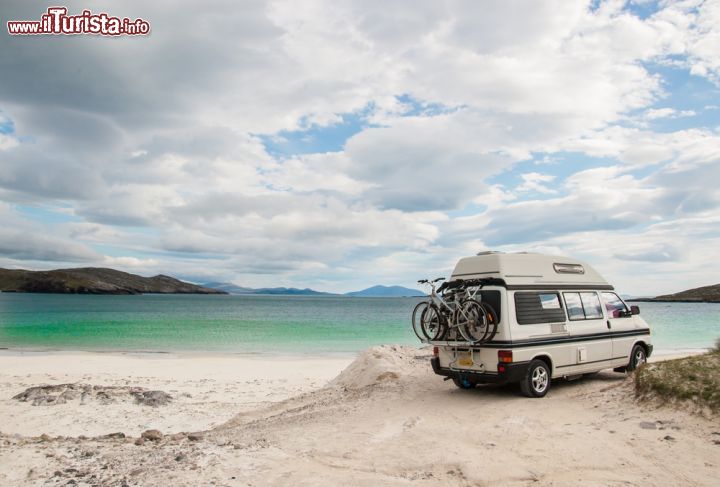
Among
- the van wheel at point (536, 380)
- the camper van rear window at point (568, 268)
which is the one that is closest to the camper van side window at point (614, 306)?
the camper van rear window at point (568, 268)

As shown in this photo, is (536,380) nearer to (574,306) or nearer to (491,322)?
(491,322)

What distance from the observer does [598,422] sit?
25.0 ft

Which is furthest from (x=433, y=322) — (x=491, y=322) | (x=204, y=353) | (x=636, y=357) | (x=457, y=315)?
(x=204, y=353)

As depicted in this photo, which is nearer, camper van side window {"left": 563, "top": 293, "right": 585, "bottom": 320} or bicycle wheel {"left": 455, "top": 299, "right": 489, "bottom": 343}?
bicycle wheel {"left": 455, "top": 299, "right": 489, "bottom": 343}

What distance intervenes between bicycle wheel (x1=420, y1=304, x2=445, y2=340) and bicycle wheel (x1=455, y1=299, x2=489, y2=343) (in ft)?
1.28

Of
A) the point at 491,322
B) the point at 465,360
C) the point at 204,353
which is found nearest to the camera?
the point at 491,322

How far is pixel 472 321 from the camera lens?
9.31 meters

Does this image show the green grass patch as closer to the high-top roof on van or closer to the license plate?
the high-top roof on van

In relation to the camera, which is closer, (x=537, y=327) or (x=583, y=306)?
(x=537, y=327)

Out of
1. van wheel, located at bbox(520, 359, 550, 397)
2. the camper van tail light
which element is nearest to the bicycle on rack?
the camper van tail light

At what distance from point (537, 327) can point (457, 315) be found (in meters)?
1.64

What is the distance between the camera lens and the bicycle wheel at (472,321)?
30.4ft

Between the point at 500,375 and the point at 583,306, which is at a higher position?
the point at 583,306

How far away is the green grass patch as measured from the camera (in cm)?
754
